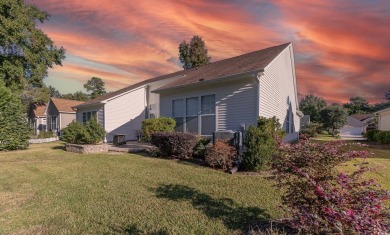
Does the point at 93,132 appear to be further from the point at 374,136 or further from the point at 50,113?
the point at 374,136

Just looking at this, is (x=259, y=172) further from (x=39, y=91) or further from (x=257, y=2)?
(x=39, y=91)

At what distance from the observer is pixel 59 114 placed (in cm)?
3038

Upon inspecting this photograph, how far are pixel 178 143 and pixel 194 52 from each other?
23.3 meters

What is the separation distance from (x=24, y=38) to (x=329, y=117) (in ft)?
178

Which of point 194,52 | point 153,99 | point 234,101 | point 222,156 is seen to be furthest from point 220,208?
point 194,52

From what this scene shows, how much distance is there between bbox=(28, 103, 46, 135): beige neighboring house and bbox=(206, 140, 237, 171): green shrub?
37225 millimetres

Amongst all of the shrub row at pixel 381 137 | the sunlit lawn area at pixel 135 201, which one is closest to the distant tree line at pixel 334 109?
the shrub row at pixel 381 137

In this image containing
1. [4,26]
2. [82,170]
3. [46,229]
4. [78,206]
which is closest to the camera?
[46,229]

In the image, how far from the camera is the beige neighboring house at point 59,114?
1202 inches

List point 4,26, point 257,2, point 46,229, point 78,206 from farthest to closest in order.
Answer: point 4,26, point 257,2, point 78,206, point 46,229

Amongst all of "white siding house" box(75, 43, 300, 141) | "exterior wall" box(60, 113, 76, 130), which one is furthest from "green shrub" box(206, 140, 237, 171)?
"exterior wall" box(60, 113, 76, 130)

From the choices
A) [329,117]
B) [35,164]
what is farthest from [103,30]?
[329,117]

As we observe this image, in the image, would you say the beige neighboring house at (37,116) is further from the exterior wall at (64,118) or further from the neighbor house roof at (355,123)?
the neighbor house roof at (355,123)

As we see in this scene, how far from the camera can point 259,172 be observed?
303 inches
